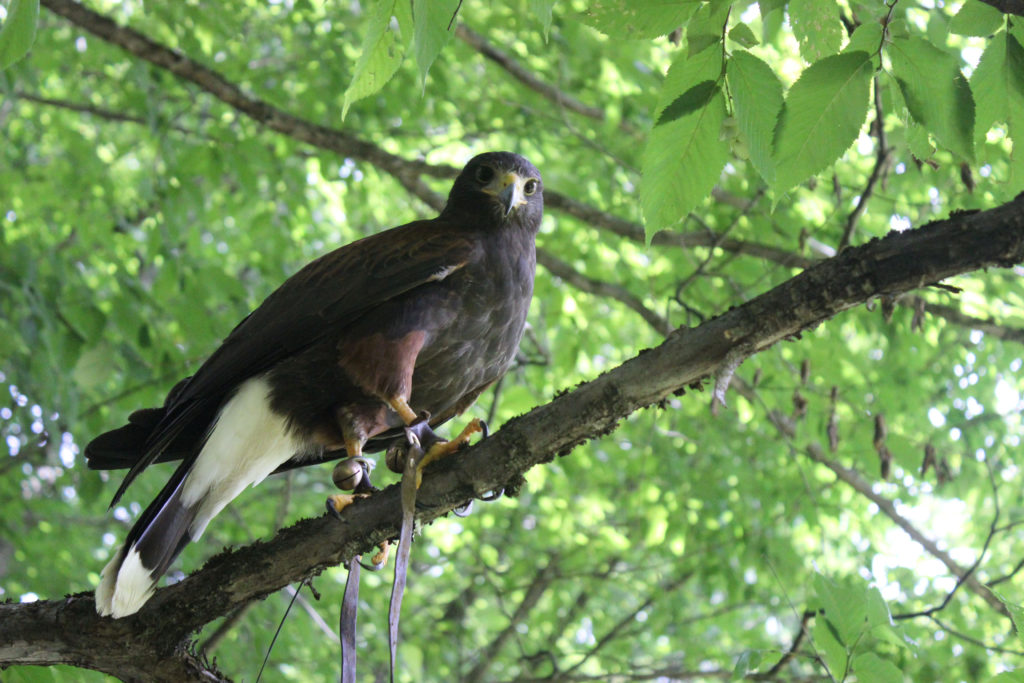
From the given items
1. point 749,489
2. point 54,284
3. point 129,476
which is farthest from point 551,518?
point 129,476

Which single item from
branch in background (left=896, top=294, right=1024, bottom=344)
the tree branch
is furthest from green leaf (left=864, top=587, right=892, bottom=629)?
the tree branch

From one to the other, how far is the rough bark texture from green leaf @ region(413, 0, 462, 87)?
806 mm

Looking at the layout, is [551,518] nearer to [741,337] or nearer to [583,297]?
[583,297]

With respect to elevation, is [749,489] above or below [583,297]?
below

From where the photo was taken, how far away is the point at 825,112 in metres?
1.64

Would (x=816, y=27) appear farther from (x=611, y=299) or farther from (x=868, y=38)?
(x=611, y=299)

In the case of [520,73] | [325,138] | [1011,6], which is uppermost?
[520,73]

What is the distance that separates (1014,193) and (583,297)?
3.97m

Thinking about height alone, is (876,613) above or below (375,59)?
below

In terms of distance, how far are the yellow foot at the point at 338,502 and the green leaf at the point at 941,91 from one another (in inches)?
61.8

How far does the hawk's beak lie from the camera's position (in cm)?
319

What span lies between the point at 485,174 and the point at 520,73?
1869mm

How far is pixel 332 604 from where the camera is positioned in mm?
5613

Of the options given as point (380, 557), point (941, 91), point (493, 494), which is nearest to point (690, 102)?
point (941, 91)
